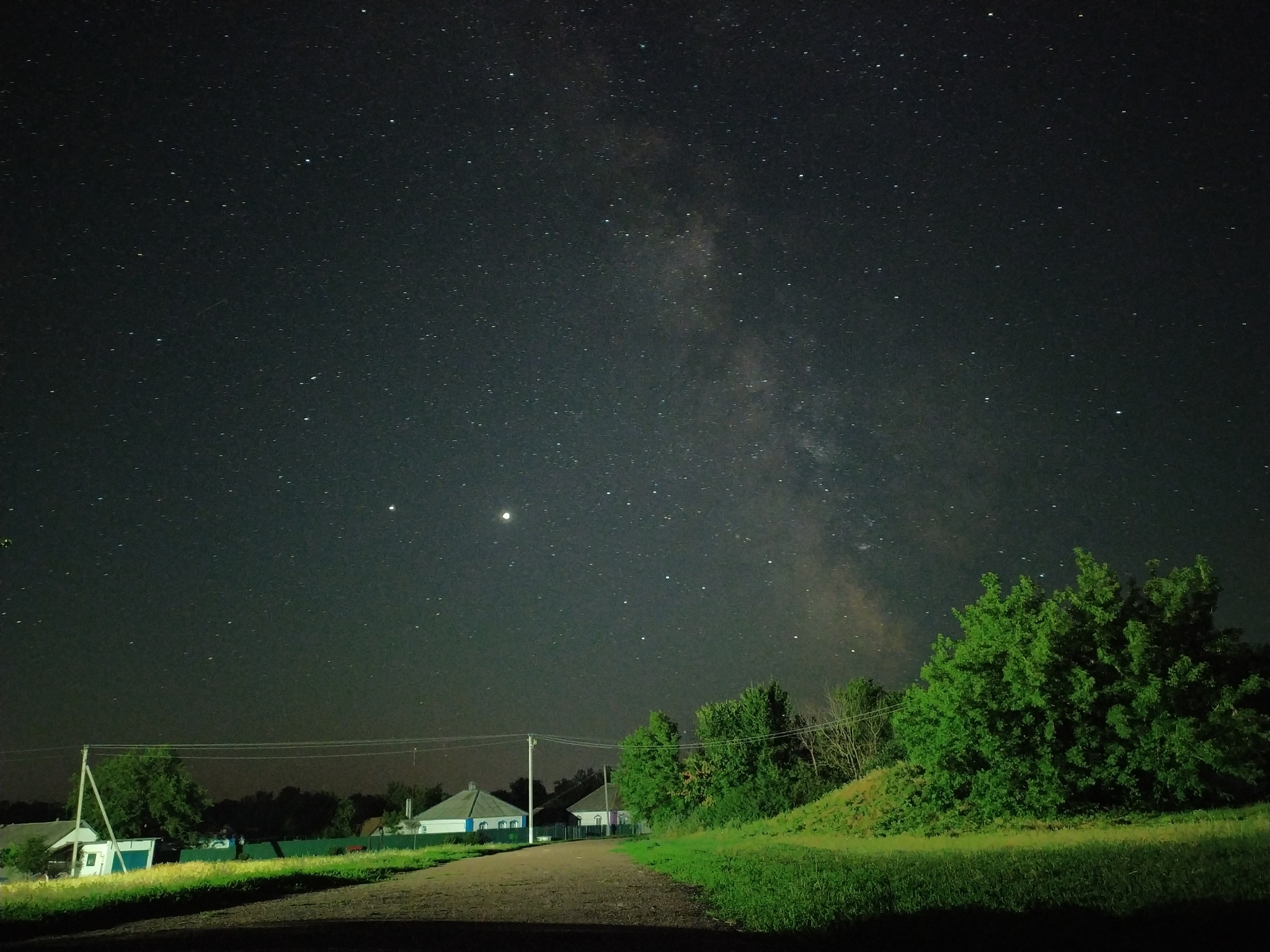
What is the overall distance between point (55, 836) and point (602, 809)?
67.4 metres

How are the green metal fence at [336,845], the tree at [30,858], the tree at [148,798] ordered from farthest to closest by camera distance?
the tree at [148,798], the green metal fence at [336,845], the tree at [30,858]

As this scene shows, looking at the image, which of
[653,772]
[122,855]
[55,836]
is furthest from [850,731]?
[55,836]

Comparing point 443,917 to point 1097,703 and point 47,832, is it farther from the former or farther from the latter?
point 47,832

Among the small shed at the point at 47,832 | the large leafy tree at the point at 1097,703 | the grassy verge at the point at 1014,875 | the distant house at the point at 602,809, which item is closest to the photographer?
the grassy verge at the point at 1014,875

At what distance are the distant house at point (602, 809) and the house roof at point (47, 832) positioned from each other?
2393 inches

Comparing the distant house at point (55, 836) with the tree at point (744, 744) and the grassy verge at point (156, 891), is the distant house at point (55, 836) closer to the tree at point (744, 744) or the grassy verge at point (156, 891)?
the grassy verge at point (156, 891)

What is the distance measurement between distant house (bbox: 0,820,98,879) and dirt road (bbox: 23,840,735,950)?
162 feet

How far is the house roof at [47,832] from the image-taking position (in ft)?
211

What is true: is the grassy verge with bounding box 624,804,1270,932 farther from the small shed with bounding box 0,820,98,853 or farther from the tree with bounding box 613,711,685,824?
the small shed with bounding box 0,820,98,853

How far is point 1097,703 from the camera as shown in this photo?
28.2m

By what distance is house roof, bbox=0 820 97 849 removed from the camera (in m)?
64.2

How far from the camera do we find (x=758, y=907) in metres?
12.3

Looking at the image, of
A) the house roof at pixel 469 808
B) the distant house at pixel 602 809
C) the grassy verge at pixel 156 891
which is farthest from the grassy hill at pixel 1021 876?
the distant house at pixel 602 809

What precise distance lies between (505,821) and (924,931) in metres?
105
